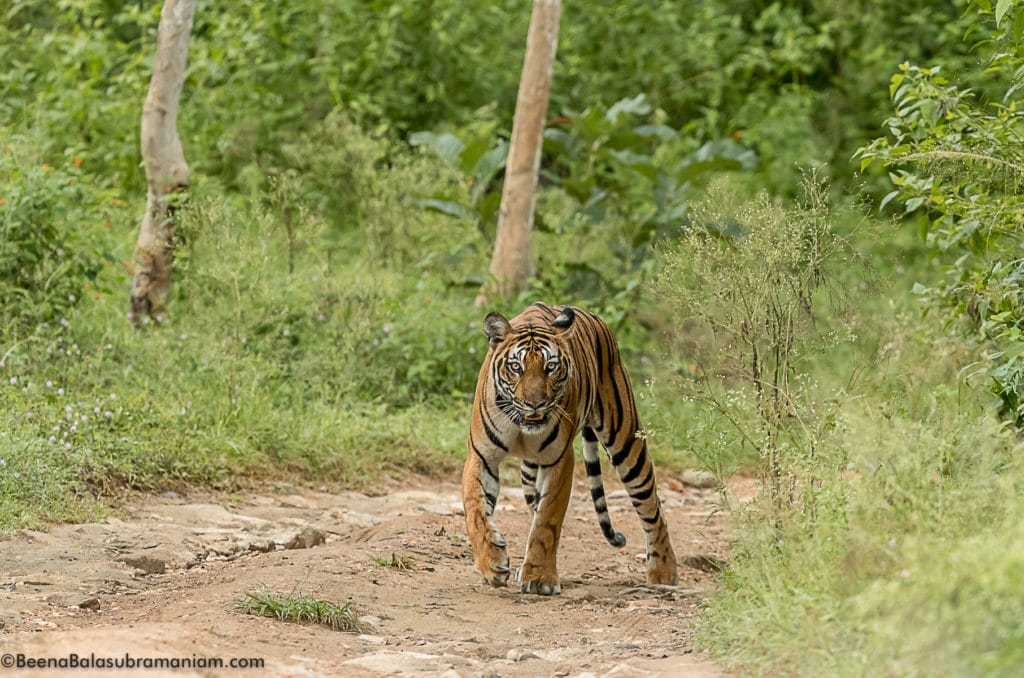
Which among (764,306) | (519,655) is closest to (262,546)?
(519,655)

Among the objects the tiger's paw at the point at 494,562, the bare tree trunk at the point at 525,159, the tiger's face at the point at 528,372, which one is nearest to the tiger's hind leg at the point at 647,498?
the tiger's face at the point at 528,372

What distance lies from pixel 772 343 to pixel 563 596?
5.27ft

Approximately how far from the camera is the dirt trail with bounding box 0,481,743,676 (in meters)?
4.68

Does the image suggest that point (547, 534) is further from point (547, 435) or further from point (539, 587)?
point (547, 435)

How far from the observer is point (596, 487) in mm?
7008

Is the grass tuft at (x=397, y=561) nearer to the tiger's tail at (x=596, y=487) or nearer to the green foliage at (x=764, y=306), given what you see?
the tiger's tail at (x=596, y=487)

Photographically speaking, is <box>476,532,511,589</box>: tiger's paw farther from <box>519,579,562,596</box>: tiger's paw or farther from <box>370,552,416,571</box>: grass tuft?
<box>370,552,416,571</box>: grass tuft

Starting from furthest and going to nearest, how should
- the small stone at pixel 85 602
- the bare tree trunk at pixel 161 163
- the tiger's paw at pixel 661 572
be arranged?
1. the bare tree trunk at pixel 161 163
2. the tiger's paw at pixel 661 572
3. the small stone at pixel 85 602

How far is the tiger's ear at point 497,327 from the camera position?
6.55 metres

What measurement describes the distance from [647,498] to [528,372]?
3.59 feet

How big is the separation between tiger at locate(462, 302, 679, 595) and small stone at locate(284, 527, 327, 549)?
1.16 meters

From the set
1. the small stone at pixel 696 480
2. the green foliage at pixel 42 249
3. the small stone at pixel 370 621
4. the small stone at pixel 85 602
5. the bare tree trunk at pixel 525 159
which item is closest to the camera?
the small stone at pixel 370 621

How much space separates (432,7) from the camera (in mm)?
14953

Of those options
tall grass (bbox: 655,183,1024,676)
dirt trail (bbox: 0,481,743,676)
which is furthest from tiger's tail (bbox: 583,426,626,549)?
tall grass (bbox: 655,183,1024,676)
